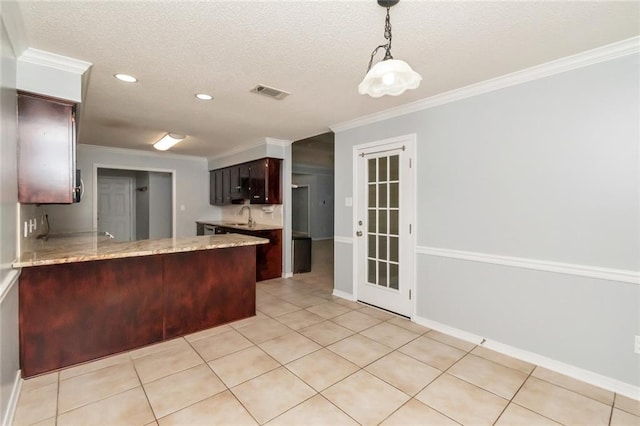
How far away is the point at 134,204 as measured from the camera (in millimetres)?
7781

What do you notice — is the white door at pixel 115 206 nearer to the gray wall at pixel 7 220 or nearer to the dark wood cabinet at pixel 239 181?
the dark wood cabinet at pixel 239 181

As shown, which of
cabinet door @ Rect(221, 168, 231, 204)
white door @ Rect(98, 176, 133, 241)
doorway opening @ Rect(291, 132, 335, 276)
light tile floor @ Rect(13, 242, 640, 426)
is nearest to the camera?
light tile floor @ Rect(13, 242, 640, 426)

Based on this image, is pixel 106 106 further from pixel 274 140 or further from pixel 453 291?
pixel 453 291

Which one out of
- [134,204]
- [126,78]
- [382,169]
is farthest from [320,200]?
[126,78]

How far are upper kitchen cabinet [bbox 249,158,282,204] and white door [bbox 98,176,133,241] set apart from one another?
4565 mm

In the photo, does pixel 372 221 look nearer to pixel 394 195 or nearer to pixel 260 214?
pixel 394 195

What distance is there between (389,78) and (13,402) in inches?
115

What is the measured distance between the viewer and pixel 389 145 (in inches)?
135

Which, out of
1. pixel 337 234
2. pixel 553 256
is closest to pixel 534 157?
pixel 553 256

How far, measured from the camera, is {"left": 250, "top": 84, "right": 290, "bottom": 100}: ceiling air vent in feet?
8.96

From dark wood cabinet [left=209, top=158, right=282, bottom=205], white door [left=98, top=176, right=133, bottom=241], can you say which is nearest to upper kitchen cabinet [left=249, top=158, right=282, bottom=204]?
dark wood cabinet [left=209, top=158, right=282, bottom=205]

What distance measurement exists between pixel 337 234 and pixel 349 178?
81cm

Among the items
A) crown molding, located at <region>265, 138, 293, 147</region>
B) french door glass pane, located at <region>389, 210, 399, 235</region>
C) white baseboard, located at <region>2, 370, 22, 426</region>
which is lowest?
white baseboard, located at <region>2, 370, 22, 426</region>

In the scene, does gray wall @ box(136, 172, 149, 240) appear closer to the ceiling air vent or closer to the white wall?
the white wall
